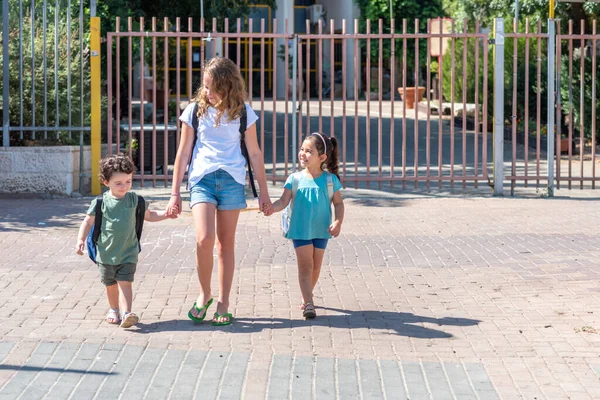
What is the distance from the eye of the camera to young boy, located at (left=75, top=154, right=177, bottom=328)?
646cm

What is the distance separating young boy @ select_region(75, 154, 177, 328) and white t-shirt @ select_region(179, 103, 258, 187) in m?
0.35

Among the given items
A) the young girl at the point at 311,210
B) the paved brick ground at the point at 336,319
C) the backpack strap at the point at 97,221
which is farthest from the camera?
the young girl at the point at 311,210

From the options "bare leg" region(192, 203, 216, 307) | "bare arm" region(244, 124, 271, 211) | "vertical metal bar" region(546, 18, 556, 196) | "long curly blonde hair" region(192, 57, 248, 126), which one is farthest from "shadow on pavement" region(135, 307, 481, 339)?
"vertical metal bar" region(546, 18, 556, 196)

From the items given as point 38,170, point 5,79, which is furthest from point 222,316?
point 5,79

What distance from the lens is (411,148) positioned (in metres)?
20.6

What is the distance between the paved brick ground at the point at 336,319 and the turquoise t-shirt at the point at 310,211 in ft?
1.82

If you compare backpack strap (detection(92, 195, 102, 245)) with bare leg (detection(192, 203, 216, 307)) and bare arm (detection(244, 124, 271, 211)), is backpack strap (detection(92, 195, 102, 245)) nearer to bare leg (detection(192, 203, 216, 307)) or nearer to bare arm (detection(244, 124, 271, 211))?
bare leg (detection(192, 203, 216, 307))

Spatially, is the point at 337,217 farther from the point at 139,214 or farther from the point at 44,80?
the point at 44,80

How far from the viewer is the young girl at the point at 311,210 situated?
6.88m

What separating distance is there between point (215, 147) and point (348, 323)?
1399 mm

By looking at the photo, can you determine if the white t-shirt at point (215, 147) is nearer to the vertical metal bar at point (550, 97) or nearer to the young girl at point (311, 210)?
the young girl at point (311, 210)

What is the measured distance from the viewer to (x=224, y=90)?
21.2 feet

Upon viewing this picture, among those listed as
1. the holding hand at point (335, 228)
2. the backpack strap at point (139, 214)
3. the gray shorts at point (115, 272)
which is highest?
the backpack strap at point (139, 214)

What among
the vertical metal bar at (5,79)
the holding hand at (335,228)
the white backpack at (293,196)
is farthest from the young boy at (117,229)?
the vertical metal bar at (5,79)
